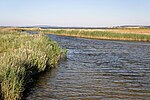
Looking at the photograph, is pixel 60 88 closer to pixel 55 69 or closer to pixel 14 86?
pixel 14 86

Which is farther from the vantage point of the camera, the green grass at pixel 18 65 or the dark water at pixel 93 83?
the dark water at pixel 93 83

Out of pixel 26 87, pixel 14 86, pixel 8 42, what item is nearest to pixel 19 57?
pixel 26 87

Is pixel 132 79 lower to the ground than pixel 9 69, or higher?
lower

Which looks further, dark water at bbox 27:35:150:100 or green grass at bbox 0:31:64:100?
dark water at bbox 27:35:150:100

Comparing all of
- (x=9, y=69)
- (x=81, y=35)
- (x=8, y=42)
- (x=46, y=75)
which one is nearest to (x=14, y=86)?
(x=9, y=69)

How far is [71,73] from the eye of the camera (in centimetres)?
1656

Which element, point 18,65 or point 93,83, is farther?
point 93,83

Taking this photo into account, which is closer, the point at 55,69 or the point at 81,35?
the point at 55,69

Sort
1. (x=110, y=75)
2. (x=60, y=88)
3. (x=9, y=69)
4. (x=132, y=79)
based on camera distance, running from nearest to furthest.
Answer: (x=9, y=69)
(x=60, y=88)
(x=132, y=79)
(x=110, y=75)

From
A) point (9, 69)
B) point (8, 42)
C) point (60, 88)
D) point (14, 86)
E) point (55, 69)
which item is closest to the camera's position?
point (14, 86)

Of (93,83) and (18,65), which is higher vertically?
(18,65)

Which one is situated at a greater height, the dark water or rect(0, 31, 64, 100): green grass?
rect(0, 31, 64, 100): green grass

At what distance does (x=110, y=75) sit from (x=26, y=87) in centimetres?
636

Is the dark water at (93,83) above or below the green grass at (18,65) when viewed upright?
below
